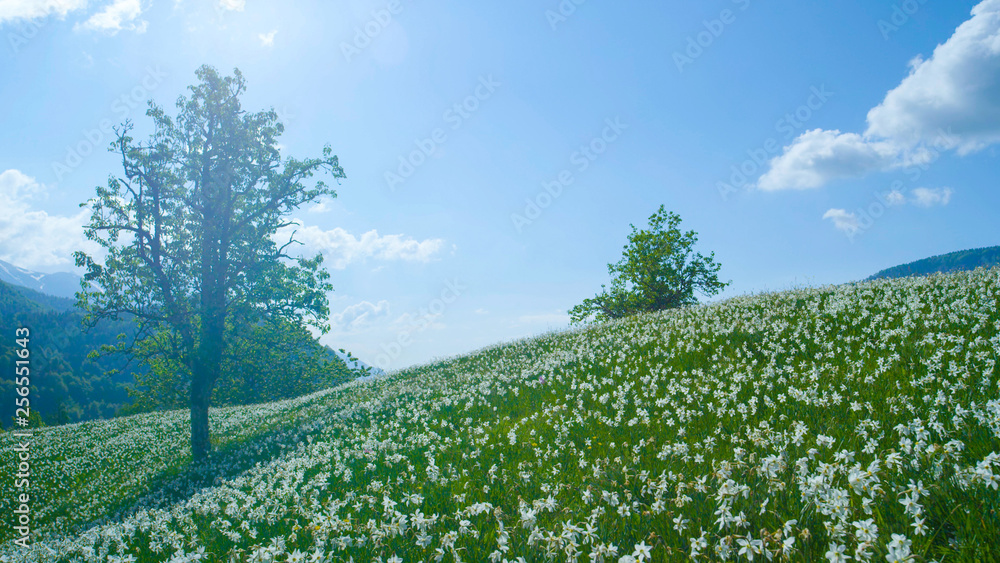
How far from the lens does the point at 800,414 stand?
6578 millimetres

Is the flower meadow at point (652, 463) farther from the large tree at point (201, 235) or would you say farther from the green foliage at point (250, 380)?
the green foliage at point (250, 380)

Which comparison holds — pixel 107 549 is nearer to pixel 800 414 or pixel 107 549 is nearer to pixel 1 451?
pixel 800 414

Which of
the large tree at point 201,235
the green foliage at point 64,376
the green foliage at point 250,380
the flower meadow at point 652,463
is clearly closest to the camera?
the flower meadow at point 652,463

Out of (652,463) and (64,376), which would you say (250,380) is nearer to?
(652,463)

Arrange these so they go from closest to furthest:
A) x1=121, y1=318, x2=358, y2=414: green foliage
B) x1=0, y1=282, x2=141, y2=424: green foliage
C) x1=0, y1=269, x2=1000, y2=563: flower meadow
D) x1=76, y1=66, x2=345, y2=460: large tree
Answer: x1=0, y1=269, x2=1000, y2=563: flower meadow < x1=76, y1=66, x2=345, y2=460: large tree < x1=121, y1=318, x2=358, y2=414: green foliage < x1=0, y1=282, x2=141, y2=424: green foliage

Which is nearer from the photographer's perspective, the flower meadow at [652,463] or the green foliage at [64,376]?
the flower meadow at [652,463]

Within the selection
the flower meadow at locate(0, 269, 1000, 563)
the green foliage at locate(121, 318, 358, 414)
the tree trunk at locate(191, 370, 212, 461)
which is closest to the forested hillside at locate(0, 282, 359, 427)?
the green foliage at locate(121, 318, 358, 414)

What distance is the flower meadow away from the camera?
3.84 m

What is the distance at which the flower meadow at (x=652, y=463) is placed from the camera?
3.84 meters

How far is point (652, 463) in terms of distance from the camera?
20.5ft

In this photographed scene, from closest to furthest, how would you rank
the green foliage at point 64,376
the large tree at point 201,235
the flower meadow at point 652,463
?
the flower meadow at point 652,463 < the large tree at point 201,235 < the green foliage at point 64,376

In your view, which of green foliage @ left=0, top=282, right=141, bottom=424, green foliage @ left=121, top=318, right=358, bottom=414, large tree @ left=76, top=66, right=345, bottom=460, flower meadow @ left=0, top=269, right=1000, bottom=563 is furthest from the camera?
green foliage @ left=0, top=282, right=141, bottom=424

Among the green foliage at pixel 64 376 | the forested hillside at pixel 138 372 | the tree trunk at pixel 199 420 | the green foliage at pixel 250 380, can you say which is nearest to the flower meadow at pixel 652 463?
the tree trunk at pixel 199 420

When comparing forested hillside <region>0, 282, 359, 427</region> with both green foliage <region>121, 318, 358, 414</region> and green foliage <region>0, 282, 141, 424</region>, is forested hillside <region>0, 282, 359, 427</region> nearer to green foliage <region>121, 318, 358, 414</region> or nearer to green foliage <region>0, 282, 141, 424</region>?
green foliage <region>121, 318, 358, 414</region>
